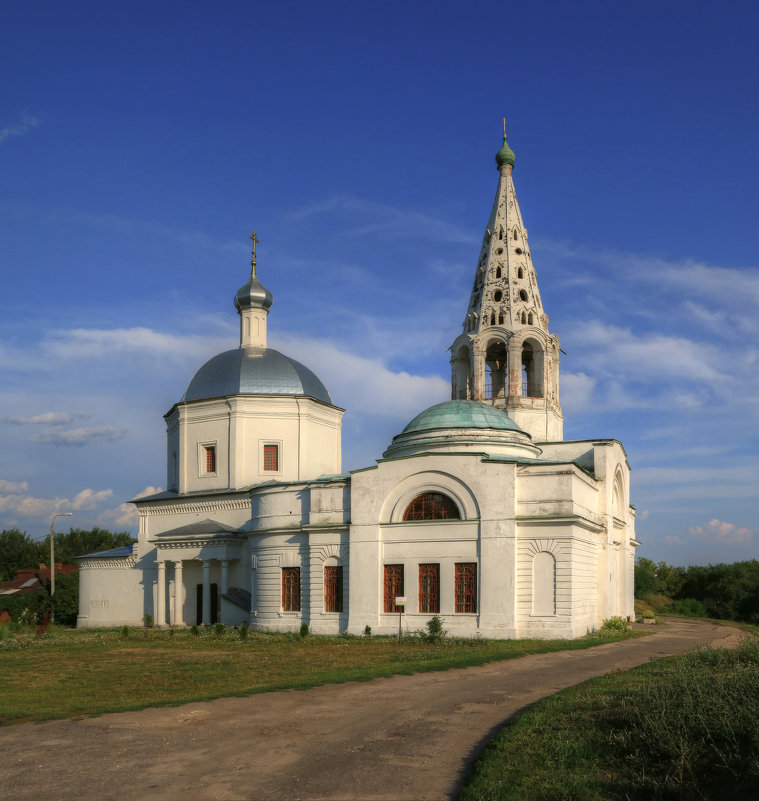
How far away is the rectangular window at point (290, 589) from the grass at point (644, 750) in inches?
808

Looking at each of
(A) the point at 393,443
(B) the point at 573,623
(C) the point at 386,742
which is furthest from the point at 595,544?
(C) the point at 386,742

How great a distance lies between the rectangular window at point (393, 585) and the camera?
94.1ft

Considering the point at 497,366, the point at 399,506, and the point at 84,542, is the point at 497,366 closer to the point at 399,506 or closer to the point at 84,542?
the point at 399,506

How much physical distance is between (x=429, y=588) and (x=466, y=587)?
134 cm

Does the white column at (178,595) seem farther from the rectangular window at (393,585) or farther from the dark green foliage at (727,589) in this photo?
the dark green foliage at (727,589)

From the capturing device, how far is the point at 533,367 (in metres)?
38.8

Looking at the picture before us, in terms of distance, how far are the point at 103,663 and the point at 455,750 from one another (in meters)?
14.0

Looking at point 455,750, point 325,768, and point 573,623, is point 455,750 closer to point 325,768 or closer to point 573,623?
point 325,768

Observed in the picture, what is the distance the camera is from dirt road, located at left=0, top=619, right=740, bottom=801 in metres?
8.41

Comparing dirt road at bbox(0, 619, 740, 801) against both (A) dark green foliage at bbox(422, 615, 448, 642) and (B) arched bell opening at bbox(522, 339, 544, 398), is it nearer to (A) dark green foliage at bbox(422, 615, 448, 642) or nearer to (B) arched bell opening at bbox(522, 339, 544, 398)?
(A) dark green foliage at bbox(422, 615, 448, 642)

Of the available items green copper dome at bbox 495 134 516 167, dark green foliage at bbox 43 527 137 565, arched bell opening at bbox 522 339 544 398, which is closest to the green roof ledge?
green copper dome at bbox 495 134 516 167

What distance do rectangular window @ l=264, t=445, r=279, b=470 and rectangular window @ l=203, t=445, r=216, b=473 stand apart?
96.4 inches

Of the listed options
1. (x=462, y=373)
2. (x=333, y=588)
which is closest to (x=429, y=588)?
(x=333, y=588)

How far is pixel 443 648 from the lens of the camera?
75.9 feet
